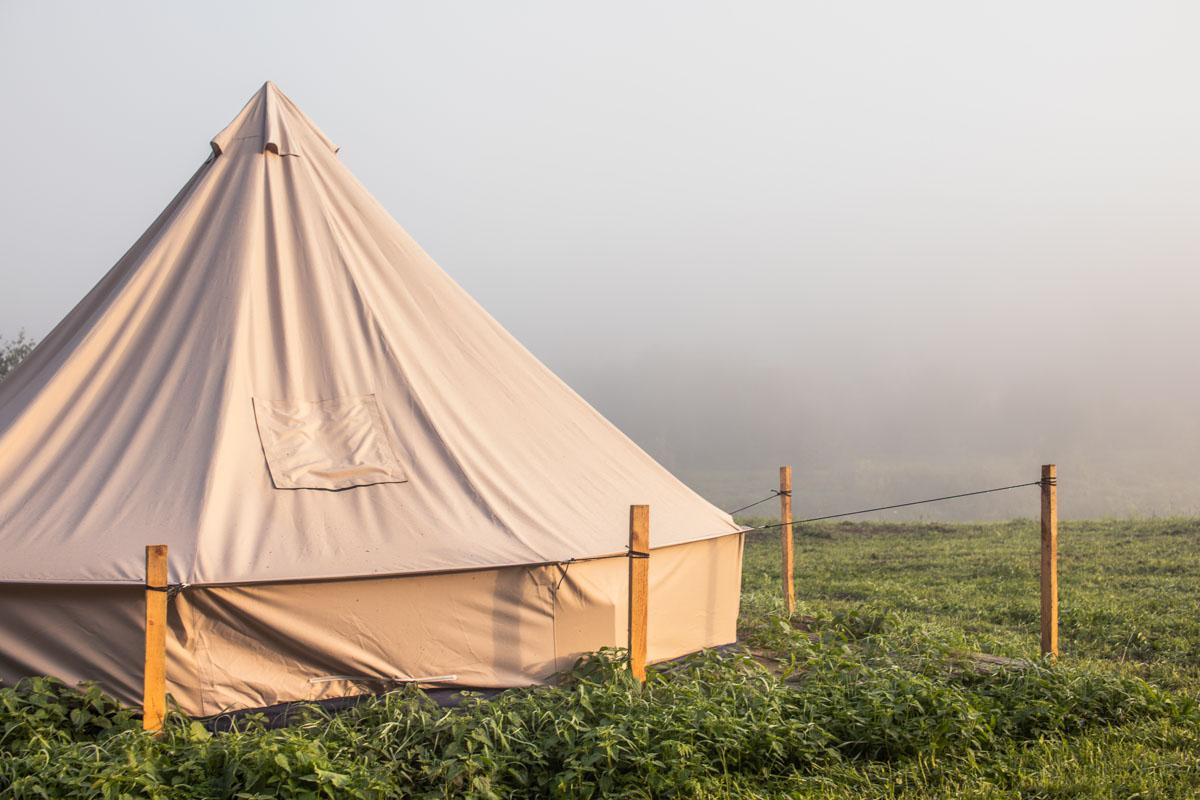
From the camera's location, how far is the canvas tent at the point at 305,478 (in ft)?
17.5

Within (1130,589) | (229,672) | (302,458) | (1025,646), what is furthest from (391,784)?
(1130,589)

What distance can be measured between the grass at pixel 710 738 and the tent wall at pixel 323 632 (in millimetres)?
197

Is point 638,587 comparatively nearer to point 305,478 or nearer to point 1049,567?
point 305,478

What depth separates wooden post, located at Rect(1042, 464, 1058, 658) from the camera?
7.07 meters

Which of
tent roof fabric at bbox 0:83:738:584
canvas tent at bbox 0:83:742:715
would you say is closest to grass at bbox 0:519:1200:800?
canvas tent at bbox 0:83:742:715

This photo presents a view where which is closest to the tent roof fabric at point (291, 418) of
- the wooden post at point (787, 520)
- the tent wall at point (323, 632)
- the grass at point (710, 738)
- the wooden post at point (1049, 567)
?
the tent wall at point (323, 632)

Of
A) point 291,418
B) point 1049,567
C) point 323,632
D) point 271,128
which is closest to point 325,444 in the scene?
point 291,418

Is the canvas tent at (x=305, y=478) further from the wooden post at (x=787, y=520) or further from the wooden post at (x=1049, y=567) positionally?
the wooden post at (x=1049, y=567)

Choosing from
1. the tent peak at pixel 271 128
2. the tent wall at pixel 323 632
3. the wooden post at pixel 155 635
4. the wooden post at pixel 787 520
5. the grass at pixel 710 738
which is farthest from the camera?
the wooden post at pixel 787 520

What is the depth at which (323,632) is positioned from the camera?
5480 mm

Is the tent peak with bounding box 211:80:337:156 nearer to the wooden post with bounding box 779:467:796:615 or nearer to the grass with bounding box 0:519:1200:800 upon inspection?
the grass with bounding box 0:519:1200:800

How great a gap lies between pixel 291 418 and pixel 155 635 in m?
1.63

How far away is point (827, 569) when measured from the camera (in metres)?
13.9

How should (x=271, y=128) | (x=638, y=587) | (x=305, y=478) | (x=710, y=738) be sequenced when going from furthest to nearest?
(x=271, y=128)
(x=305, y=478)
(x=638, y=587)
(x=710, y=738)
